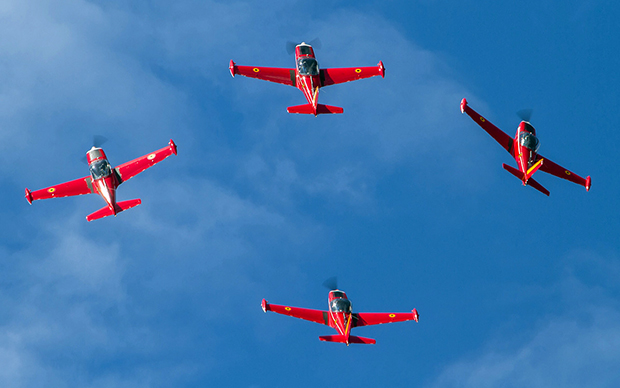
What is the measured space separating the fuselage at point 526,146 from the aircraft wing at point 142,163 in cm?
4515

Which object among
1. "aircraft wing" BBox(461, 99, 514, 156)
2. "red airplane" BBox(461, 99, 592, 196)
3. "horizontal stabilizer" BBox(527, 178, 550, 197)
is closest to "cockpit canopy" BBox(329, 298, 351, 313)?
"red airplane" BBox(461, 99, 592, 196)

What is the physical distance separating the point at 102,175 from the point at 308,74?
3106 centimetres

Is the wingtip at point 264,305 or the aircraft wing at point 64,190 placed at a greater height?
the aircraft wing at point 64,190

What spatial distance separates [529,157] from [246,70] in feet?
135

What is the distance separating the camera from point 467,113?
12475cm

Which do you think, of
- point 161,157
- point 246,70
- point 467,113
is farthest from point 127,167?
point 467,113

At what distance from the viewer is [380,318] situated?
125500 mm

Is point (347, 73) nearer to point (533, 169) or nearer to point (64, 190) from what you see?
point (533, 169)

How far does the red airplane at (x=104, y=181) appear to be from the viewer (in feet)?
398

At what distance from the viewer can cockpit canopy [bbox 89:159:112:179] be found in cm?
12212

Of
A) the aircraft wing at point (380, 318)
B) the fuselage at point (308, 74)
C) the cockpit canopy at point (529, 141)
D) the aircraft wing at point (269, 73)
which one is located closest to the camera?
the cockpit canopy at point (529, 141)

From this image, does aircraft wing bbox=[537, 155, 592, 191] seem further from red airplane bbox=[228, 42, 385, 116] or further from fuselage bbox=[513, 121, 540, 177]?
red airplane bbox=[228, 42, 385, 116]

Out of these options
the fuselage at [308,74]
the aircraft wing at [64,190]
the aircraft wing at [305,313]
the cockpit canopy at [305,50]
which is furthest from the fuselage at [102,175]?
the cockpit canopy at [305,50]

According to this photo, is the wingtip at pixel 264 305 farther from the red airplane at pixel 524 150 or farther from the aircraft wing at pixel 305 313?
the red airplane at pixel 524 150
